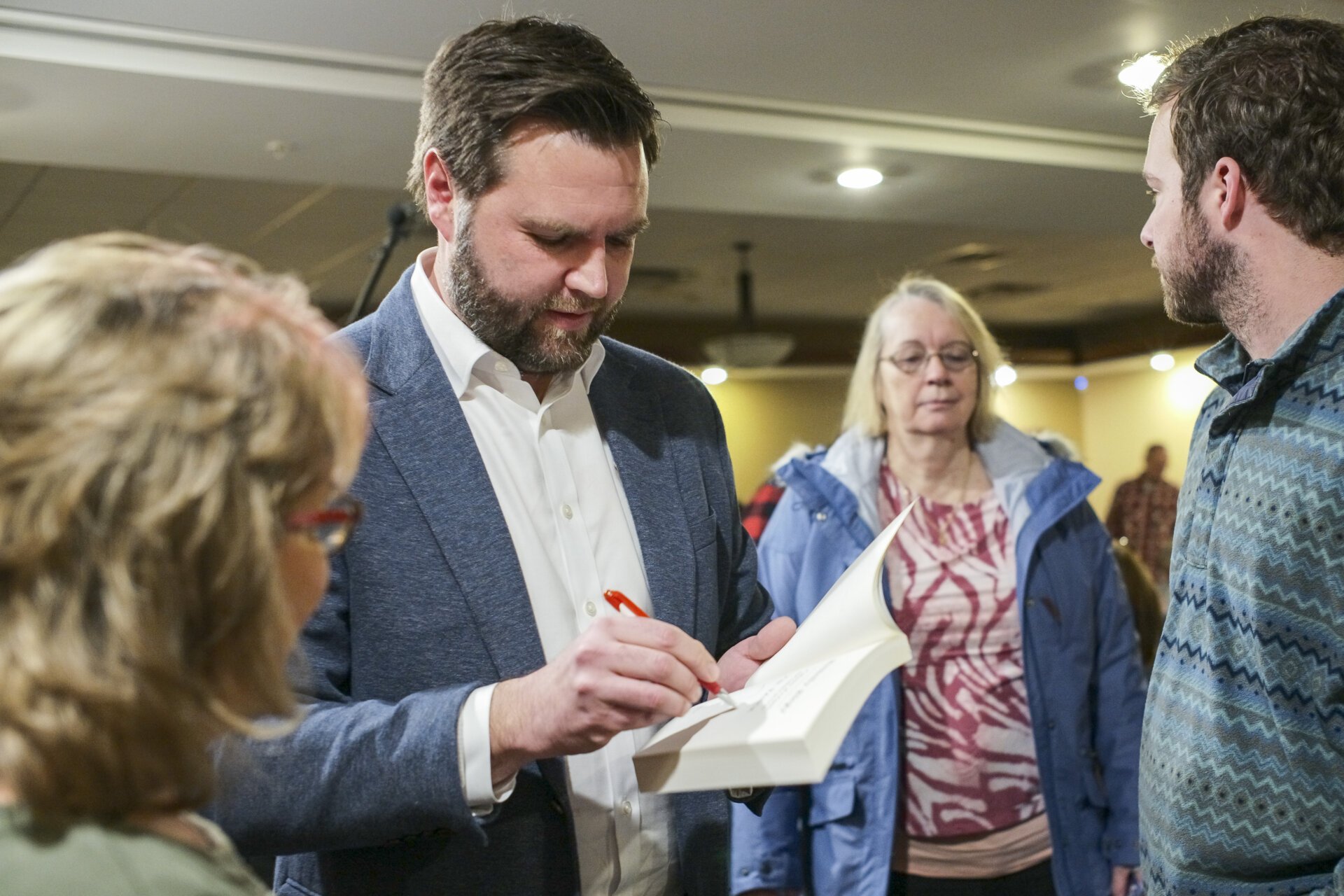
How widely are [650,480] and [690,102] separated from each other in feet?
7.25

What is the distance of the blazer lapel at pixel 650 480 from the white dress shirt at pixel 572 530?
0.02 meters

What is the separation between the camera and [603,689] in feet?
3.24

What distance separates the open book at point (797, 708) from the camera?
923 millimetres

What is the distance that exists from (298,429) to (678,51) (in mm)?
2484

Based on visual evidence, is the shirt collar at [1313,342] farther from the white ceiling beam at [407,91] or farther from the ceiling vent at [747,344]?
the ceiling vent at [747,344]

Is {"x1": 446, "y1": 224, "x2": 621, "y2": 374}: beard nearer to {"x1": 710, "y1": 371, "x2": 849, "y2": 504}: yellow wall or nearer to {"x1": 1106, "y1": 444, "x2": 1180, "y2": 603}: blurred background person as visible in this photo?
{"x1": 1106, "y1": 444, "x2": 1180, "y2": 603}: blurred background person

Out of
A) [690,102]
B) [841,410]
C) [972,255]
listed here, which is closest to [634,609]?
[690,102]

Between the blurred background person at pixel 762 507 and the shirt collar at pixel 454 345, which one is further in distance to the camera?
the blurred background person at pixel 762 507

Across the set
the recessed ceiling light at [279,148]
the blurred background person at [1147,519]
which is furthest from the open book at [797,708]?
the blurred background person at [1147,519]

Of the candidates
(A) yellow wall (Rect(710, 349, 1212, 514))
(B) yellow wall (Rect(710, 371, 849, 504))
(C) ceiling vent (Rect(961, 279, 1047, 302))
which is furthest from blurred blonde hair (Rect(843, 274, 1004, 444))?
(B) yellow wall (Rect(710, 371, 849, 504))

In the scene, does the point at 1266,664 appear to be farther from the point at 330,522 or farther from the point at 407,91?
the point at 407,91

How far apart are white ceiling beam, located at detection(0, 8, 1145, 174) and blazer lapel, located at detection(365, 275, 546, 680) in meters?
1.87

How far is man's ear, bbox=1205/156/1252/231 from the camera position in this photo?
1413 mm

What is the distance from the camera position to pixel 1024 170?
3975 mm
